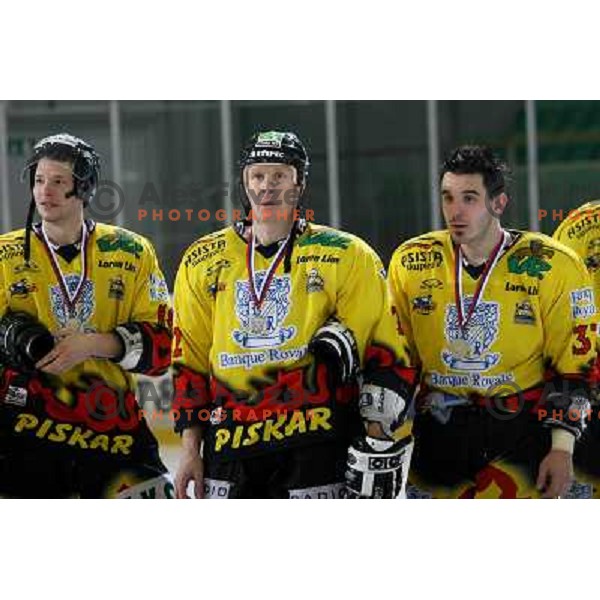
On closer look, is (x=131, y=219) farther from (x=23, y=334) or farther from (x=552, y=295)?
(x=552, y=295)

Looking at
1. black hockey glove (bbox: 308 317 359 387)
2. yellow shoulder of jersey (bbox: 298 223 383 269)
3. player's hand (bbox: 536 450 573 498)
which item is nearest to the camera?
black hockey glove (bbox: 308 317 359 387)

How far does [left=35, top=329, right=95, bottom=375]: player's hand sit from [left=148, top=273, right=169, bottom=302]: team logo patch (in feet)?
0.78

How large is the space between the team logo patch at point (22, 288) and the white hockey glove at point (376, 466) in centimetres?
111

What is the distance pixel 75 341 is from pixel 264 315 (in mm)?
608

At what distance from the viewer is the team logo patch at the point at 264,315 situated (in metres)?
3.50

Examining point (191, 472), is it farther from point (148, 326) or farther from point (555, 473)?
point (555, 473)

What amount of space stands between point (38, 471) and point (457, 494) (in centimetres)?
133

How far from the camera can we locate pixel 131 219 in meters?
3.66

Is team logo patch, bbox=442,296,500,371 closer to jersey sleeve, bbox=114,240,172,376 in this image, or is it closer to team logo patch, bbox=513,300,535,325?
team logo patch, bbox=513,300,535,325

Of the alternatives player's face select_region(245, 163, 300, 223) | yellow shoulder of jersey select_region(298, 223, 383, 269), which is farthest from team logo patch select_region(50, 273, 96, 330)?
yellow shoulder of jersey select_region(298, 223, 383, 269)

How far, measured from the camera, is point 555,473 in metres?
3.66

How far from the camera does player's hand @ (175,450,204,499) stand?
353 centimetres

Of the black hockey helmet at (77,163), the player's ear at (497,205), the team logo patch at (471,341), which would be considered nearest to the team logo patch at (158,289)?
the black hockey helmet at (77,163)

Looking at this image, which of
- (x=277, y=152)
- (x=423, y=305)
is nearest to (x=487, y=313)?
(x=423, y=305)
